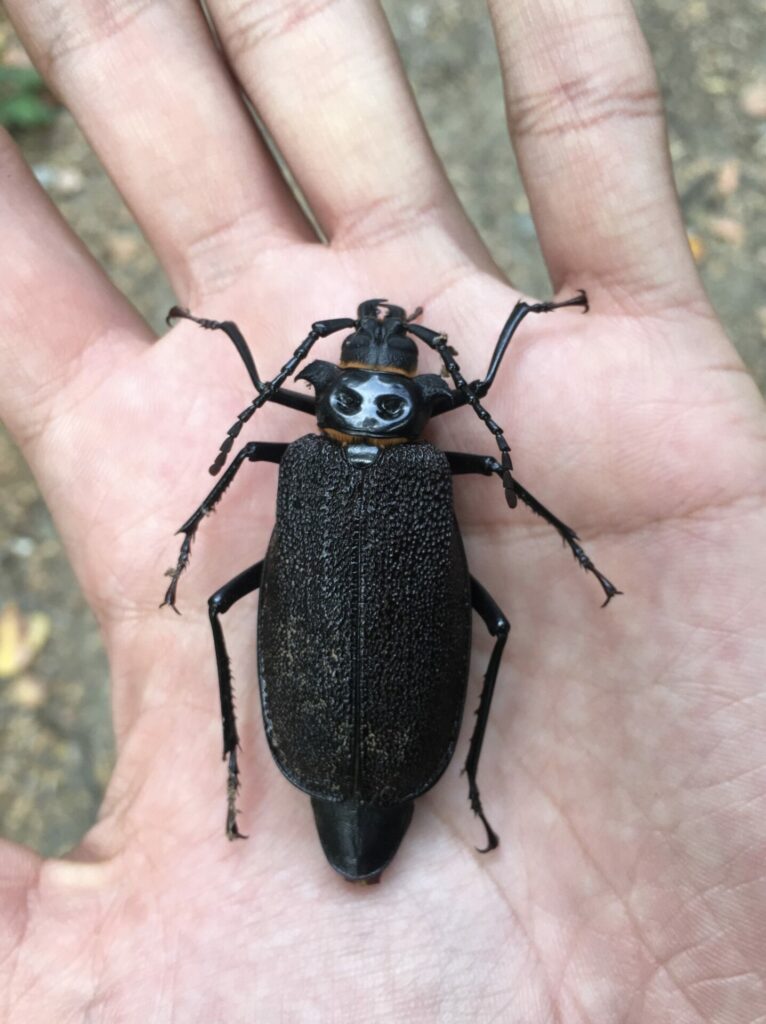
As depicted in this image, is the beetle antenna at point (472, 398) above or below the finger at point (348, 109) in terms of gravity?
below

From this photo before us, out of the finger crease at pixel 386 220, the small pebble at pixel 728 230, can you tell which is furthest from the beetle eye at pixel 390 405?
the small pebble at pixel 728 230

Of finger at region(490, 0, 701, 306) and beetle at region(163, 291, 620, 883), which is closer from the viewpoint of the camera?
beetle at region(163, 291, 620, 883)

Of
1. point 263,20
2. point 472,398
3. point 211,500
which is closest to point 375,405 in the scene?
point 472,398

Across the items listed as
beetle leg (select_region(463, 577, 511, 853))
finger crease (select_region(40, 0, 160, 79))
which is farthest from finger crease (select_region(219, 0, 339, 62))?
beetle leg (select_region(463, 577, 511, 853))

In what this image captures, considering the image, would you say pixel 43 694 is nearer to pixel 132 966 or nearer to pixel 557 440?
pixel 132 966

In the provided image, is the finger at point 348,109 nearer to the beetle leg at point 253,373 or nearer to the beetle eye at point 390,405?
the beetle leg at point 253,373

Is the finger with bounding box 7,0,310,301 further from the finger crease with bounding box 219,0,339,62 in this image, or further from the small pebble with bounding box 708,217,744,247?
the small pebble with bounding box 708,217,744,247
